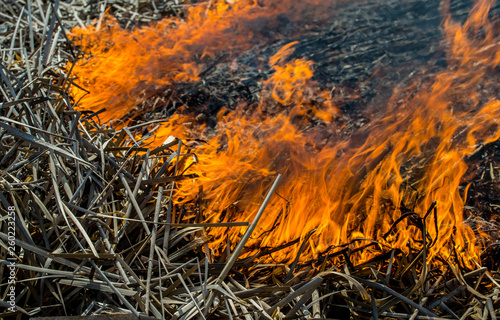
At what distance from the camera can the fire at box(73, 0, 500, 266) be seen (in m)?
1.34

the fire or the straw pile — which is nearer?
the straw pile

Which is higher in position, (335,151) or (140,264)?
(335,151)

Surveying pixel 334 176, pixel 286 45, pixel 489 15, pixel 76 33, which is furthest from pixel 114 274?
pixel 489 15

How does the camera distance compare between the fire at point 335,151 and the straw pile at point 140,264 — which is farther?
the fire at point 335,151

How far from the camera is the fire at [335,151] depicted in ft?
4.41

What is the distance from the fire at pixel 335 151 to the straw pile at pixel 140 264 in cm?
9

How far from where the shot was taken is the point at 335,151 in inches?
60.7

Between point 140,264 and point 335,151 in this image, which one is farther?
point 335,151

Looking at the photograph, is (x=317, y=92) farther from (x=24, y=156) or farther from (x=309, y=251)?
(x=24, y=156)

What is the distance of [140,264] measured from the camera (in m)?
1.26

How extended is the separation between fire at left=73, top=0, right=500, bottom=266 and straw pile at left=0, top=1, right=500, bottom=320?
0.30 ft

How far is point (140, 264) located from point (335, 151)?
85 centimetres

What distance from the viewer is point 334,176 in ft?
4.82

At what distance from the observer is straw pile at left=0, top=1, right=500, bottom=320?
3.75ft
